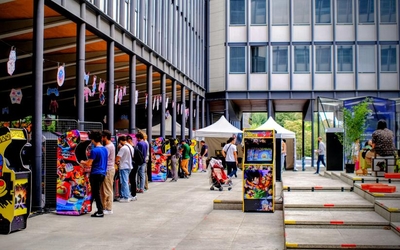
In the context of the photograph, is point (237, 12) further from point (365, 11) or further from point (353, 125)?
point (353, 125)

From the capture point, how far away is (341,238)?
844 cm

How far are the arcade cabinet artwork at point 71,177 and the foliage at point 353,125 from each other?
37.7ft

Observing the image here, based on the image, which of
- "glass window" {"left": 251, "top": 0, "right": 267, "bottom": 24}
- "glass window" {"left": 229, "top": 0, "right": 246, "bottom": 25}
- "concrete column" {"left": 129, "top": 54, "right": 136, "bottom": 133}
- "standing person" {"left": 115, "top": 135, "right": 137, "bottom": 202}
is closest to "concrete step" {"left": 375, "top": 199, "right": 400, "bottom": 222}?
"standing person" {"left": 115, "top": 135, "right": 137, "bottom": 202}

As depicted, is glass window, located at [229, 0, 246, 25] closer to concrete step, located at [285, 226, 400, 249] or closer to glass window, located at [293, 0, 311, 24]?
glass window, located at [293, 0, 311, 24]

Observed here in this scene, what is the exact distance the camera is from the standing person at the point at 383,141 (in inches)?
607

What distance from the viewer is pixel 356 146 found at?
2092 centimetres

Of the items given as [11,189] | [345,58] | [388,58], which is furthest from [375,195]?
[388,58]

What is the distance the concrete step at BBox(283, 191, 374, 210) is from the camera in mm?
11391

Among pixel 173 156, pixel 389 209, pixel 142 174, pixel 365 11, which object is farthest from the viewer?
pixel 365 11

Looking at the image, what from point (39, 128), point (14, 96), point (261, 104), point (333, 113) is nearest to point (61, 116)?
point (261, 104)

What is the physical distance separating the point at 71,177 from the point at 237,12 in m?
30.2

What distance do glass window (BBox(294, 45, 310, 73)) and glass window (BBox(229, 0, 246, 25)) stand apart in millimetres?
4715

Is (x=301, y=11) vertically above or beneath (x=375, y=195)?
above

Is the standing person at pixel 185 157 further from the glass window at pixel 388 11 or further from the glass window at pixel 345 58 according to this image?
the glass window at pixel 388 11
